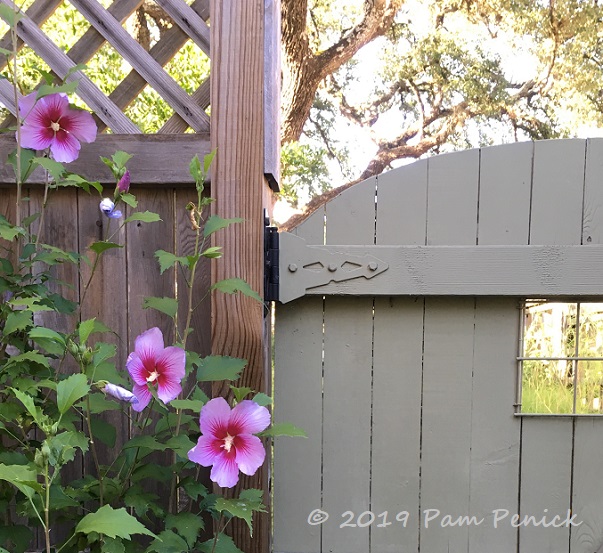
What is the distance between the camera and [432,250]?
132 cm

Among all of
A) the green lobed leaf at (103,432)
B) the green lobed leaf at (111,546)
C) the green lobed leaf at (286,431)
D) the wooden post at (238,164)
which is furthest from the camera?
the wooden post at (238,164)

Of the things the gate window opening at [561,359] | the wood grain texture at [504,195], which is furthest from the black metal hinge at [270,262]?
the gate window opening at [561,359]

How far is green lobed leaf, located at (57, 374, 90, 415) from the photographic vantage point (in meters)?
0.76

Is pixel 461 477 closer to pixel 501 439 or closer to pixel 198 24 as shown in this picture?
pixel 501 439

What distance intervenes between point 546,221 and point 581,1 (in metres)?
6.77

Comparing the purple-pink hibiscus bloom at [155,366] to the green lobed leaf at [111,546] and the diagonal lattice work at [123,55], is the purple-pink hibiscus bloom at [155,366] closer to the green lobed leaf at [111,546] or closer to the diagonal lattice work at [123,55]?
the green lobed leaf at [111,546]

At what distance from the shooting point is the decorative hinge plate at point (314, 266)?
133 cm

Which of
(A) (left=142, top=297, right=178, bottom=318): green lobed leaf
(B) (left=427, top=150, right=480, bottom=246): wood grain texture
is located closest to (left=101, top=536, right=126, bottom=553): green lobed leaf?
(A) (left=142, top=297, right=178, bottom=318): green lobed leaf

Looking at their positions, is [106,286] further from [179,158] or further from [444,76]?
[444,76]

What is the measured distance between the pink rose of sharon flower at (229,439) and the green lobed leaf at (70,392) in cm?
24

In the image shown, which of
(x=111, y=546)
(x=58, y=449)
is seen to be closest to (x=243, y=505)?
(x=111, y=546)

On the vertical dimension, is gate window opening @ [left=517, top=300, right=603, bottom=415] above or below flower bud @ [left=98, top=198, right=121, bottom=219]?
below

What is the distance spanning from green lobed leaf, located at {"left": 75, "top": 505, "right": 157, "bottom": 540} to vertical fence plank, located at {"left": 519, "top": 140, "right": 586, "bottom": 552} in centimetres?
98

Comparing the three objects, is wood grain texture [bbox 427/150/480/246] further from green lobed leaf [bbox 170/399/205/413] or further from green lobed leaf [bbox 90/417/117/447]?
green lobed leaf [bbox 90/417/117/447]
